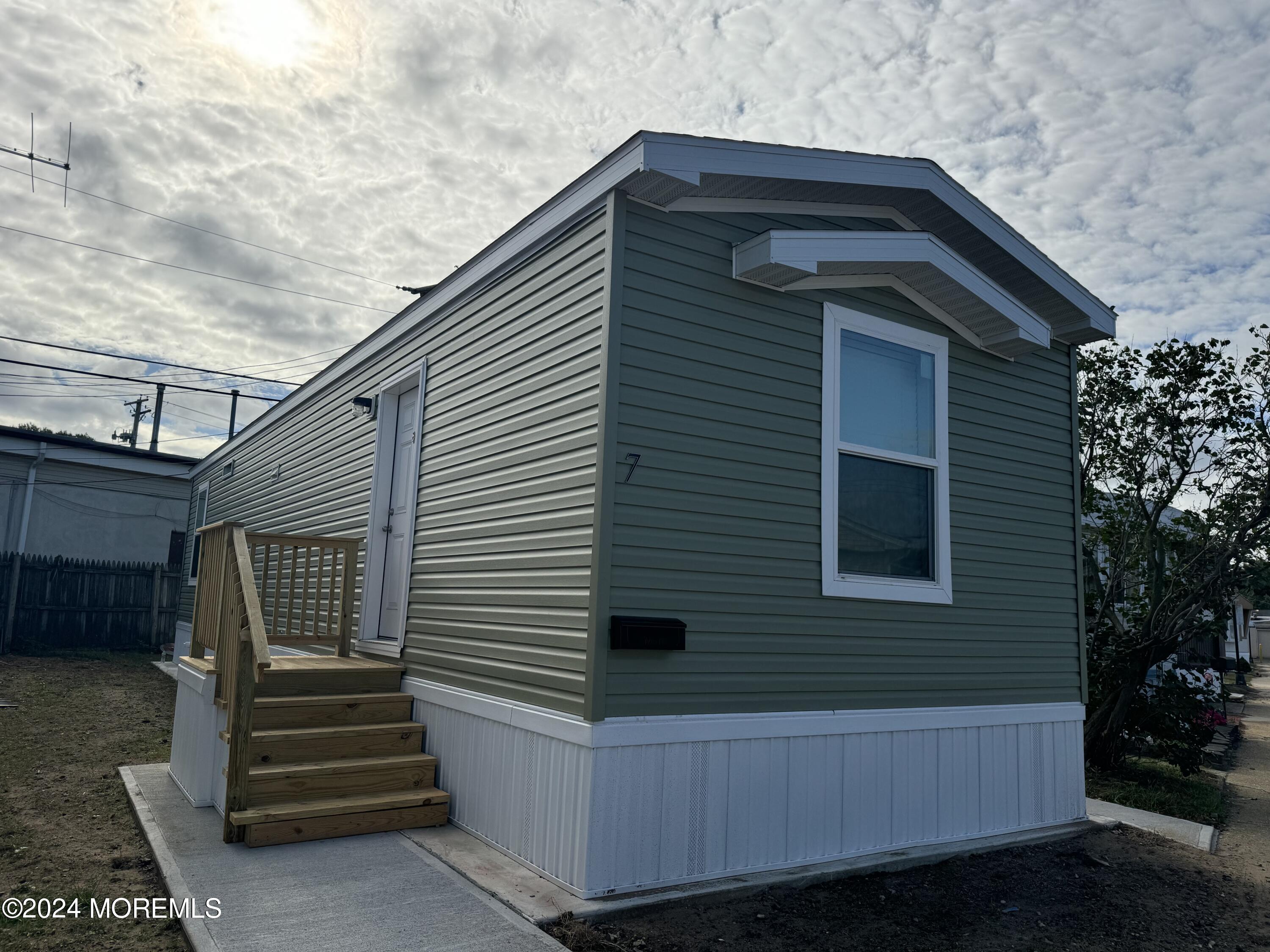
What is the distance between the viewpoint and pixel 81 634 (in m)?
14.9

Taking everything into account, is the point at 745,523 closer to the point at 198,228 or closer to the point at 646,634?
the point at 646,634

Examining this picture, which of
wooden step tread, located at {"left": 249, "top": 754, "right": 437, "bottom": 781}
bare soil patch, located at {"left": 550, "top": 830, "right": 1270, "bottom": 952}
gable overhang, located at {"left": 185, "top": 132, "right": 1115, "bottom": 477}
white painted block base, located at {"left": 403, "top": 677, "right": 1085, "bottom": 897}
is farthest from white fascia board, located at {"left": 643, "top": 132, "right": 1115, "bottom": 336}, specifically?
wooden step tread, located at {"left": 249, "top": 754, "right": 437, "bottom": 781}

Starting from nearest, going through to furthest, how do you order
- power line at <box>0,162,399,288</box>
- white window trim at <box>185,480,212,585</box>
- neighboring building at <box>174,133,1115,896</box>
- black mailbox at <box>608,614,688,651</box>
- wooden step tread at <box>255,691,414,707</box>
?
1. black mailbox at <box>608,614,688,651</box>
2. neighboring building at <box>174,133,1115,896</box>
3. wooden step tread at <box>255,691,414,707</box>
4. power line at <box>0,162,399,288</box>
5. white window trim at <box>185,480,212,585</box>

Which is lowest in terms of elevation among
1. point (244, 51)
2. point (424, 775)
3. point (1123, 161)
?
point (424, 775)

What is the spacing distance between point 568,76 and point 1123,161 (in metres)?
4.24

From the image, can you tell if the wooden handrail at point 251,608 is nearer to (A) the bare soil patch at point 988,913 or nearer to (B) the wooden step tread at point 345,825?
(B) the wooden step tread at point 345,825

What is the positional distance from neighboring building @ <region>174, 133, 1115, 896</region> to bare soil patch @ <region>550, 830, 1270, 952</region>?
31cm

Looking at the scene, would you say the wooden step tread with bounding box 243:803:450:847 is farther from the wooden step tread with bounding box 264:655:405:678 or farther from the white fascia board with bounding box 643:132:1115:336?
the white fascia board with bounding box 643:132:1115:336

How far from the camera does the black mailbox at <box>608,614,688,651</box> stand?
367cm

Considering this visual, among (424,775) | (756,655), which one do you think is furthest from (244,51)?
(756,655)

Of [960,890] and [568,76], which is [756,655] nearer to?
[960,890]

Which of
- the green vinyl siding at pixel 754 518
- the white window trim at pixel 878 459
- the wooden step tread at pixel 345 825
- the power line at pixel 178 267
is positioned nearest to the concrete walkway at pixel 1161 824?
the green vinyl siding at pixel 754 518

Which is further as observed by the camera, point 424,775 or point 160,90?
point 160,90

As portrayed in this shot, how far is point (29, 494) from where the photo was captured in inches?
592
